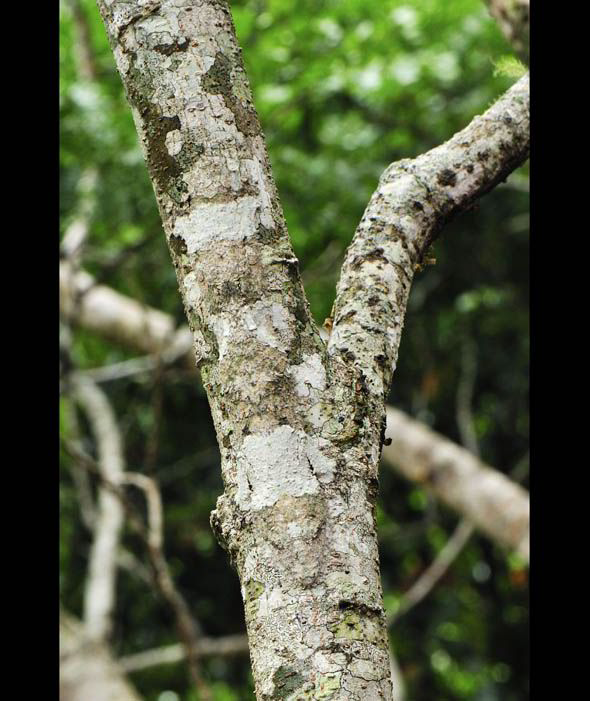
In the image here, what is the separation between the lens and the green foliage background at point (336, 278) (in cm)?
450

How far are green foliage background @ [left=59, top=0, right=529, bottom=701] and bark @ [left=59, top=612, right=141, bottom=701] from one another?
4.64ft

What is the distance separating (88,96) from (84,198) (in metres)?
0.57

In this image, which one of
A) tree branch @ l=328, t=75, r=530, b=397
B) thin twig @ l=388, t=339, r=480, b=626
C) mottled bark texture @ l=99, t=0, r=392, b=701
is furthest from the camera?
thin twig @ l=388, t=339, r=480, b=626

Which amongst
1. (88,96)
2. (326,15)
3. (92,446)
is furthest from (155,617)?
(326,15)

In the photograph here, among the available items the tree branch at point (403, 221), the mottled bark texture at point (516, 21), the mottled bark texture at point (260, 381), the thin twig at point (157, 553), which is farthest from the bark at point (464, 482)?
the mottled bark texture at point (260, 381)

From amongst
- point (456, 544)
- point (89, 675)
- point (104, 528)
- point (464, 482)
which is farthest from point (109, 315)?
point (456, 544)

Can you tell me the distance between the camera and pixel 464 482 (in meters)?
3.98

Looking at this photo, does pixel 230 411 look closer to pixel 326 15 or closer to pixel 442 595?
pixel 326 15

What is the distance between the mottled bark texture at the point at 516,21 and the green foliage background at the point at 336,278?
2172mm

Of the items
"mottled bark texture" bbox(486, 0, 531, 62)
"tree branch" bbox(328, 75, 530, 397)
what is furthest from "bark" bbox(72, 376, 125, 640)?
"tree branch" bbox(328, 75, 530, 397)

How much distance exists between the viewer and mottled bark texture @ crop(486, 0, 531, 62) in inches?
79.4

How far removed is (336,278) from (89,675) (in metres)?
2.45

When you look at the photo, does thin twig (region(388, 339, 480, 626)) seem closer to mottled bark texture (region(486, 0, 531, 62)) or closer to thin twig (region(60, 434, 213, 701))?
thin twig (region(60, 434, 213, 701))

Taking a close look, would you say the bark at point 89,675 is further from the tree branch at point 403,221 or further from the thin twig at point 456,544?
the tree branch at point 403,221
